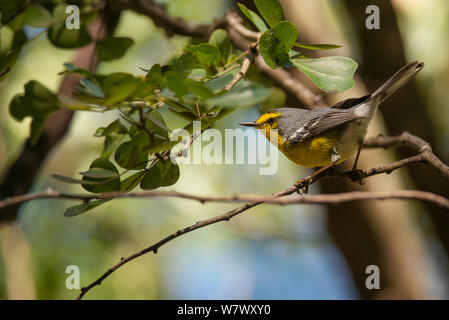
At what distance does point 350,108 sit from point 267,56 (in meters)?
0.82

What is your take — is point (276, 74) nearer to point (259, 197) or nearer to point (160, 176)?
point (160, 176)

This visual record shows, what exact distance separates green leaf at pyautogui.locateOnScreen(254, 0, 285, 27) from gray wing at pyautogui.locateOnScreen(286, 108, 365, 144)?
0.69 m

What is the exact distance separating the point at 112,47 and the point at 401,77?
109cm

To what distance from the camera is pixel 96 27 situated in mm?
2484

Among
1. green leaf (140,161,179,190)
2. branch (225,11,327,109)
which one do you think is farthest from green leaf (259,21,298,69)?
branch (225,11,327,109)

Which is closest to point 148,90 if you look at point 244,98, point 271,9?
point 244,98

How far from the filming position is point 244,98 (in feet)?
3.30

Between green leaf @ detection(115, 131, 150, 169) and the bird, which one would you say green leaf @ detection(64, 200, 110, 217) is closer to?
green leaf @ detection(115, 131, 150, 169)

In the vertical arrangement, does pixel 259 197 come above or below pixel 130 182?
below

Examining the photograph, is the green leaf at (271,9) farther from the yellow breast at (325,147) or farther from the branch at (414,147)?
the yellow breast at (325,147)

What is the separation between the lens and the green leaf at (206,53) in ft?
4.72

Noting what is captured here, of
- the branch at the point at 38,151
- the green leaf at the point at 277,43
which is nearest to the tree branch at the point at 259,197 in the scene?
the green leaf at the point at 277,43
